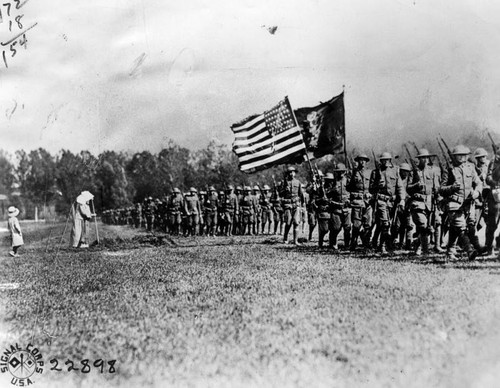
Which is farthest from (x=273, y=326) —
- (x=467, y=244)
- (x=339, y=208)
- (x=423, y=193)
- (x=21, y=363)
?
(x=339, y=208)

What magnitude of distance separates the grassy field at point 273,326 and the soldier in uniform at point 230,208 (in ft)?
25.6

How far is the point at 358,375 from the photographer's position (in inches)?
158

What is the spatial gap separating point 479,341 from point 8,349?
14.9 ft

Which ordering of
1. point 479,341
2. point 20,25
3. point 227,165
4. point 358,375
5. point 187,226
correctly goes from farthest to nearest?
point 187,226 < point 227,165 < point 20,25 < point 479,341 < point 358,375

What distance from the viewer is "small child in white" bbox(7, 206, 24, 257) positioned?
6.66m

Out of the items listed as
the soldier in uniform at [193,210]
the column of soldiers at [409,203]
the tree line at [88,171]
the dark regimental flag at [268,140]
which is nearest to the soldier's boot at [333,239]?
the column of soldiers at [409,203]

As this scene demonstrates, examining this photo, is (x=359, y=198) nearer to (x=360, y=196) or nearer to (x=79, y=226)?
(x=360, y=196)

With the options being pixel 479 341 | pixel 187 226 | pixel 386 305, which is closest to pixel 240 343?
pixel 386 305

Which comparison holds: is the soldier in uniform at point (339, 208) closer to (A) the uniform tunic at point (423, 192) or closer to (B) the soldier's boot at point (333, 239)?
(B) the soldier's boot at point (333, 239)

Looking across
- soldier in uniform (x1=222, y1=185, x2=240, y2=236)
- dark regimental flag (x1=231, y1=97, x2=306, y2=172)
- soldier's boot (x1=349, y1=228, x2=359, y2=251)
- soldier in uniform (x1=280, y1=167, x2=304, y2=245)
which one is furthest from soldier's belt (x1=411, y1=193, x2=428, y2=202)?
soldier in uniform (x1=222, y1=185, x2=240, y2=236)

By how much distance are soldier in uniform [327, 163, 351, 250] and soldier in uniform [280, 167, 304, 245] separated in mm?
1114

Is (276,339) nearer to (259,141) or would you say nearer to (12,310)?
(12,310)

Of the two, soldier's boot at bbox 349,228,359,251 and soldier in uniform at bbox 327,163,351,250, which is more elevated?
soldier in uniform at bbox 327,163,351,250

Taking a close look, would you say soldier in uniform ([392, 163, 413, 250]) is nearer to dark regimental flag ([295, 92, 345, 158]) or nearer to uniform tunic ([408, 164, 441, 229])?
uniform tunic ([408, 164, 441, 229])
